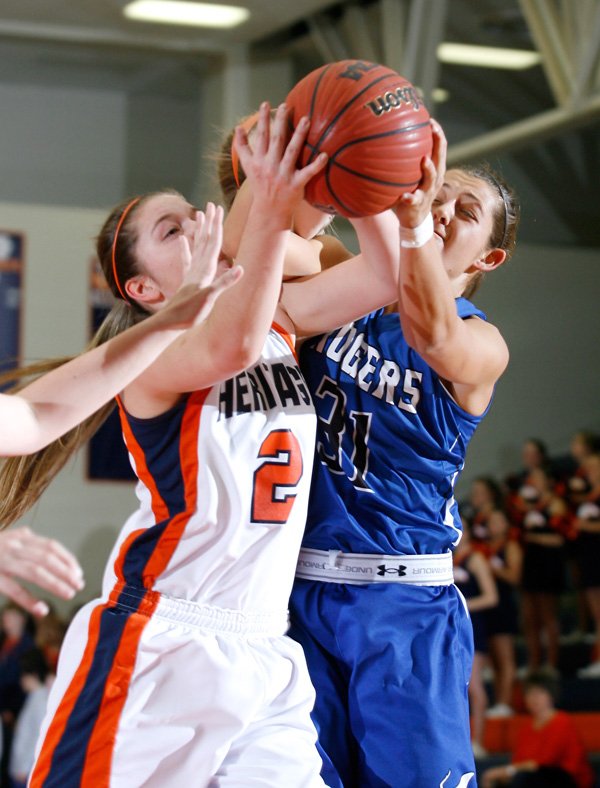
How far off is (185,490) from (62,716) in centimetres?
62

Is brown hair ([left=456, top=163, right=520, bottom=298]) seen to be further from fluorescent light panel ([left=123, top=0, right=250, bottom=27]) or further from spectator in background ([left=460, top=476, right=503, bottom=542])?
fluorescent light panel ([left=123, top=0, right=250, bottom=27])

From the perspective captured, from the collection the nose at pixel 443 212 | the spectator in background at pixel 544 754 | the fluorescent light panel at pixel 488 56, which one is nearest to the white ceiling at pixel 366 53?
the fluorescent light panel at pixel 488 56

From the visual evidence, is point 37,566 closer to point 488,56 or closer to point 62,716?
point 62,716

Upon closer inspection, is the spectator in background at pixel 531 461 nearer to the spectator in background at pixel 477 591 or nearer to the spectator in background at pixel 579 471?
the spectator in background at pixel 579 471

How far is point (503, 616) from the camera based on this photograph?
32.8 feet

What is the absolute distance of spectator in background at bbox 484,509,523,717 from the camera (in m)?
9.98

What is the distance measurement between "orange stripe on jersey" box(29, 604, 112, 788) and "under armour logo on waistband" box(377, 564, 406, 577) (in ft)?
2.69

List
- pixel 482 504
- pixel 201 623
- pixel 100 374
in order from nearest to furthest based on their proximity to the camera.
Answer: pixel 100 374 < pixel 201 623 < pixel 482 504

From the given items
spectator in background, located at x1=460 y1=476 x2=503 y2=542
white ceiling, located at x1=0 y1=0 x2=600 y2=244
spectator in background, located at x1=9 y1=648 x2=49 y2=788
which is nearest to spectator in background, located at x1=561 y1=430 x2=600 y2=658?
spectator in background, located at x1=460 y1=476 x2=503 y2=542

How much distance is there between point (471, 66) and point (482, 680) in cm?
632

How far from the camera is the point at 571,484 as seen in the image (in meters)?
10.4

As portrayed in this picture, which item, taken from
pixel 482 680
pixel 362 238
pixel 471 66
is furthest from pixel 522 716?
pixel 362 238

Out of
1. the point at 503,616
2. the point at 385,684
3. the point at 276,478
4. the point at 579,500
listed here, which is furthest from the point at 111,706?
the point at 579,500

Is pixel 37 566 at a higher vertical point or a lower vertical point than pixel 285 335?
lower
